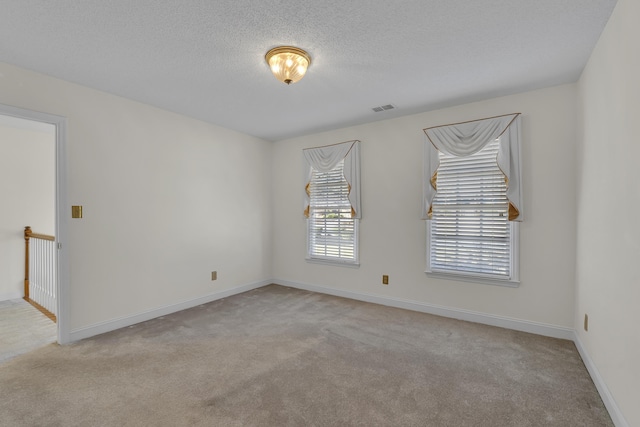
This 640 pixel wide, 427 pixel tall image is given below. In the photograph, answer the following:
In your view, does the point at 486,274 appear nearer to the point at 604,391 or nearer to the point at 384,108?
the point at 604,391

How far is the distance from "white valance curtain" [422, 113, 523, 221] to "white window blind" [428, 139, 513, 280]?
8cm

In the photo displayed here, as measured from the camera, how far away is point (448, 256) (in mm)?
3672

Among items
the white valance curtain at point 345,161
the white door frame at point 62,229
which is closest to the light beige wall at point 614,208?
the white valance curtain at point 345,161

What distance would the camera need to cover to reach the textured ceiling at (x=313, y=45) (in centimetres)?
191

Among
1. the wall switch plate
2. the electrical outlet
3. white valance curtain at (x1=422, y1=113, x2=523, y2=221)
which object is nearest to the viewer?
→ the electrical outlet

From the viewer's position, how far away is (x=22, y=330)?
3225 millimetres

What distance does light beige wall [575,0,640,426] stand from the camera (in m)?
1.64

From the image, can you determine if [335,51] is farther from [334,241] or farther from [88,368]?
[88,368]

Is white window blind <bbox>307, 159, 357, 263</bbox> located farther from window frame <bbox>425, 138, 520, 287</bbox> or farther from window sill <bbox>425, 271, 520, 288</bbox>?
window sill <bbox>425, 271, 520, 288</bbox>

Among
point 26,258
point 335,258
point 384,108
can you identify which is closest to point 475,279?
point 335,258

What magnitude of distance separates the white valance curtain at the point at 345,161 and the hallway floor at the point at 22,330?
3437 mm

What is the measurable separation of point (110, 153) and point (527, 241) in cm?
463

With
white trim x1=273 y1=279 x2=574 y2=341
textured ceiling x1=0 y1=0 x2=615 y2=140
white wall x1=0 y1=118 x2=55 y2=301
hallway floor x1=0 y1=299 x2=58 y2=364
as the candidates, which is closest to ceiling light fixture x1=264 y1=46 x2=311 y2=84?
textured ceiling x1=0 y1=0 x2=615 y2=140

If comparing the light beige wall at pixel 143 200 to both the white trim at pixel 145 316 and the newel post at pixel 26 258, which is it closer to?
the white trim at pixel 145 316
